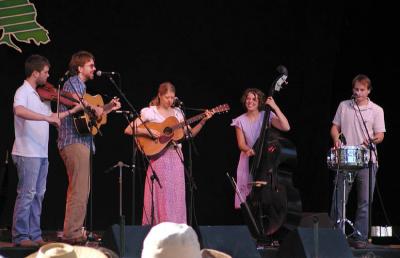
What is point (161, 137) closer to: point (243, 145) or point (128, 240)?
point (243, 145)

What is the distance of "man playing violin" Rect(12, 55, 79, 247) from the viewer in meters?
6.74

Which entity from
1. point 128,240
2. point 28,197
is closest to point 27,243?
point 28,197

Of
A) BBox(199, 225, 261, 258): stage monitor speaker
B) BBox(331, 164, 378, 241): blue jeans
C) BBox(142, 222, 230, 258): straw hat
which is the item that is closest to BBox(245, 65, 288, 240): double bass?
BBox(331, 164, 378, 241): blue jeans

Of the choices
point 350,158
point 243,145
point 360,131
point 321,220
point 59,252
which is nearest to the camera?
point 59,252

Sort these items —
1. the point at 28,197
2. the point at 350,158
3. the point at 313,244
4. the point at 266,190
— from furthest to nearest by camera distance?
the point at 350,158 → the point at 266,190 → the point at 28,197 → the point at 313,244

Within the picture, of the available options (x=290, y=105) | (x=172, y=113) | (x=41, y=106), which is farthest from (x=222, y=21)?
(x=41, y=106)

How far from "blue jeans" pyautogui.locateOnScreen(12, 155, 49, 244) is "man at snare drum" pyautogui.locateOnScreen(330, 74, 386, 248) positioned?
9.91ft

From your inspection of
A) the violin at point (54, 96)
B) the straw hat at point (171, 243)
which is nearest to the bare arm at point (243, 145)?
the violin at point (54, 96)

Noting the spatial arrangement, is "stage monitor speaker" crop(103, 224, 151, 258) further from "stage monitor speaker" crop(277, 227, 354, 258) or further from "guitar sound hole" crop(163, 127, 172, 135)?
"guitar sound hole" crop(163, 127, 172, 135)

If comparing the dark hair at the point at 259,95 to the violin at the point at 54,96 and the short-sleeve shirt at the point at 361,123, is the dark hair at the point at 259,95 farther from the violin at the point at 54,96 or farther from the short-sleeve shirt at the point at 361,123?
the violin at the point at 54,96

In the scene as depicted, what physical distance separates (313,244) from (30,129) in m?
2.77

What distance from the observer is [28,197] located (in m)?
6.82

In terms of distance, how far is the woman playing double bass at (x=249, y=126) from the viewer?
7914mm

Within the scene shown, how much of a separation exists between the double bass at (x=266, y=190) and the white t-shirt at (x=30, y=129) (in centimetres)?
204
